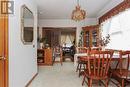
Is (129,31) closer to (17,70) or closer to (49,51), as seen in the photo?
(17,70)

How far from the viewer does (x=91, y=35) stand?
836 centimetres

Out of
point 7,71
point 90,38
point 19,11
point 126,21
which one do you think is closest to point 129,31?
point 126,21

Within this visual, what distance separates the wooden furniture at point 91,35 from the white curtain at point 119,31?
5.42 feet

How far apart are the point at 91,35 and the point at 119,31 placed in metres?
3.15

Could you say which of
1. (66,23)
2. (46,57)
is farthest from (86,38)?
(46,57)

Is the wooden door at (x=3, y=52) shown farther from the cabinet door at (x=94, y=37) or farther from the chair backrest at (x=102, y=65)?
the cabinet door at (x=94, y=37)

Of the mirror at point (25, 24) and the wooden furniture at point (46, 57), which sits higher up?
the mirror at point (25, 24)

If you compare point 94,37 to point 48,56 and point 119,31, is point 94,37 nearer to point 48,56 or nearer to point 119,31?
point 48,56

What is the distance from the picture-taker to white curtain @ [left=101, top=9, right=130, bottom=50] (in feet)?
15.2

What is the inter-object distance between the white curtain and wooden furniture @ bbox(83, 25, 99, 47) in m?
1.65

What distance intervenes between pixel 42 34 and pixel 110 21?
443cm

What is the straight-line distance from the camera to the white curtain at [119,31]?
4625 millimetres

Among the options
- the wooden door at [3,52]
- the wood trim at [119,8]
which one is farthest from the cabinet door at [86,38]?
the wooden door at [3,52]

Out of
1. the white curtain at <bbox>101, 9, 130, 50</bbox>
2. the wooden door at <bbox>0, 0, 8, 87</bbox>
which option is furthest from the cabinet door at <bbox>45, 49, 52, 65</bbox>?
the wooden door at <bbox>0, 0, 8, 87</bbox>
